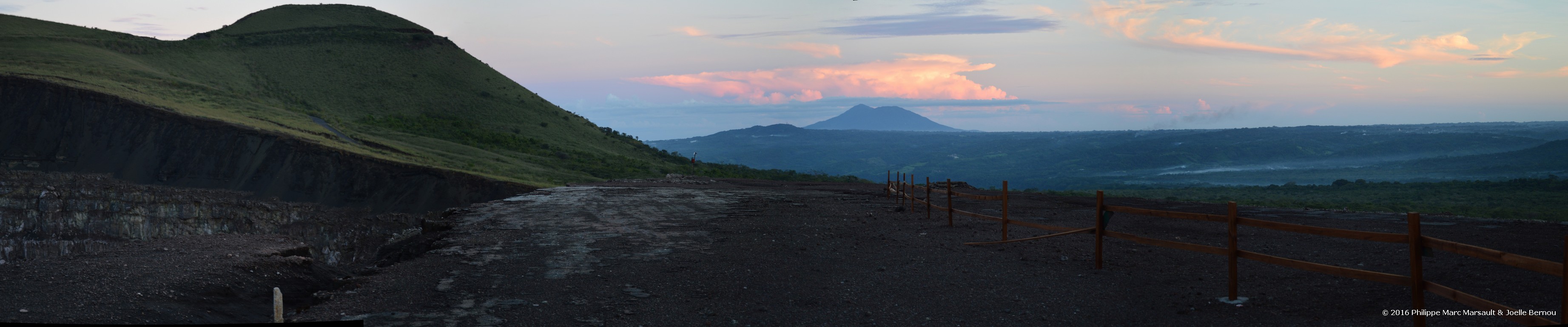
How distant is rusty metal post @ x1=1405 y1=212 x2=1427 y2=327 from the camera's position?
21.5 feet

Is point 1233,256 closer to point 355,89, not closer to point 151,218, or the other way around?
point 151,218

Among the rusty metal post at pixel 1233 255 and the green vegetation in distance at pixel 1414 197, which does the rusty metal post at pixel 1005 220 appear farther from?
the green vegetation in distance at pixel 1414 197

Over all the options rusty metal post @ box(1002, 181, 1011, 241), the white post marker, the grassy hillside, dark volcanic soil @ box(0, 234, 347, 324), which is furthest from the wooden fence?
the grassy hillside

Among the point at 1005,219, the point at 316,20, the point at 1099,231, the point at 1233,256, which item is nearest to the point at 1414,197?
the point at 1005,219

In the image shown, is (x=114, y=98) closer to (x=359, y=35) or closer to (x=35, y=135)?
(x=35, y=135)

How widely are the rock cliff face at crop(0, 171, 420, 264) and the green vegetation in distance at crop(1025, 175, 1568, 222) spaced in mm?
33701

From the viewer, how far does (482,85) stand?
261ft

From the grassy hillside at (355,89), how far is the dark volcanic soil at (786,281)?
2450 centimetres

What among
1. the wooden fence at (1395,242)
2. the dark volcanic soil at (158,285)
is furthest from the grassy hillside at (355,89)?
the wooden fence at (1395,242)

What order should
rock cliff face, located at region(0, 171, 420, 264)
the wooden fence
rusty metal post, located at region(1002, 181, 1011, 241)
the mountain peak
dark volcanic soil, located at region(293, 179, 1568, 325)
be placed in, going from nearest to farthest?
the wooden fence
dark volcanic soil, located at region(293, 179, 1568, 325)
rusty metal post, located at region(1002, 181, 1011, 241)
rock cliff face, located at region(0, 171, 420, 264)
the mountain peak

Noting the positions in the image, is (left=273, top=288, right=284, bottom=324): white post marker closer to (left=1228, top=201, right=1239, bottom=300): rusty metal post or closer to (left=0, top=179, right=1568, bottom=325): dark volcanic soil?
(left=0, top=179, right=1568, bottom=325): dark volcanic soil

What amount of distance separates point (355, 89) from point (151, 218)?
162 feet

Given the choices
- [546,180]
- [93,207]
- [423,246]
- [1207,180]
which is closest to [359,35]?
[546,180]

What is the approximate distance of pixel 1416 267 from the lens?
6602mm
